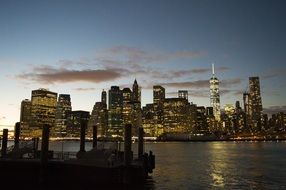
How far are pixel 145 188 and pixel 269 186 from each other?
1853 cm

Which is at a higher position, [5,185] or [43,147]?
[43,147]

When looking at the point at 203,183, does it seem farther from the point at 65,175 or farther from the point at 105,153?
the point at 65,175

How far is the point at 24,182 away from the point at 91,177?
27.2 feet

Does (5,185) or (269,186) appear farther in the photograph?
(269,186)

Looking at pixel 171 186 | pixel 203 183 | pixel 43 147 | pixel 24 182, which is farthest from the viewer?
pixel 203 183

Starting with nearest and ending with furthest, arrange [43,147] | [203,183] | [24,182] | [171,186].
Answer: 1. [43,147]
2. [24,182]
3. [171,186]
4. [203,183]

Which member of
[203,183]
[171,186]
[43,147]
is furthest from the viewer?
[203,183]

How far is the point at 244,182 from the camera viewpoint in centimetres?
5344

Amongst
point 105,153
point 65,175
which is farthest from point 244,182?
point 65,175

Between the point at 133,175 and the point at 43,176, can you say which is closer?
the point at 43,176

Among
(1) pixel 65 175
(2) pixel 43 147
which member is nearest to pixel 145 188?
(1) pixel 65 175

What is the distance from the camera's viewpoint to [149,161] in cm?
4972

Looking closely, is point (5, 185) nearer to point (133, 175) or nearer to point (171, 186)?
point (133, 175)

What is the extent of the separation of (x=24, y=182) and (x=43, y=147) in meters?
6.12
